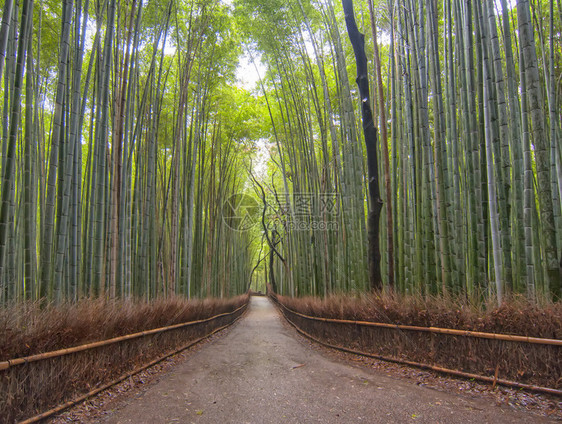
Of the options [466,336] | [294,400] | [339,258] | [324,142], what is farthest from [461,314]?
[324,142]

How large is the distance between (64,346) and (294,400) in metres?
1.31

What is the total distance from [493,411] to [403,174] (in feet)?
8.73

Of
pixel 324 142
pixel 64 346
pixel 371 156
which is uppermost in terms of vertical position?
pixel 324 142

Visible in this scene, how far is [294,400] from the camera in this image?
2164mm

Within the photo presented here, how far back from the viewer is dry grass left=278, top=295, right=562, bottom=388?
1.90 m

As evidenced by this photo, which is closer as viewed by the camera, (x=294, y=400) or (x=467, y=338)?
(x=294, y=400)

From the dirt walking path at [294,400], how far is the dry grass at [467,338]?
296mm

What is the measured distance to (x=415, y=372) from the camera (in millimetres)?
2623

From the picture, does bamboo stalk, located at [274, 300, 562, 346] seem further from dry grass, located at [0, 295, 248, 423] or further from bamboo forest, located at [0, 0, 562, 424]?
dry grass, located at [0, 295, 248, 423]

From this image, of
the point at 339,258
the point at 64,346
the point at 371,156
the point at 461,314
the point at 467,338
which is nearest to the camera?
the point at 64,346

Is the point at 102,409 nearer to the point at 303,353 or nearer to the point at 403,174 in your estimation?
the point at 303,353

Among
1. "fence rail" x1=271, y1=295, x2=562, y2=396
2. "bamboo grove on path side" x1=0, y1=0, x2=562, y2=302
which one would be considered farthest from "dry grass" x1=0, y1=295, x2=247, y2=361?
"fence rail" x1=271, y1=295, x2=562, y2=396

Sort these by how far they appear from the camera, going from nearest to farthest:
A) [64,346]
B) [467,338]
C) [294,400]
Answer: [64,346] → [294,400] → [467,338]

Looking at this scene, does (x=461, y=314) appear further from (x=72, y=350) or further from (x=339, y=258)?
(x=339, y=258)
